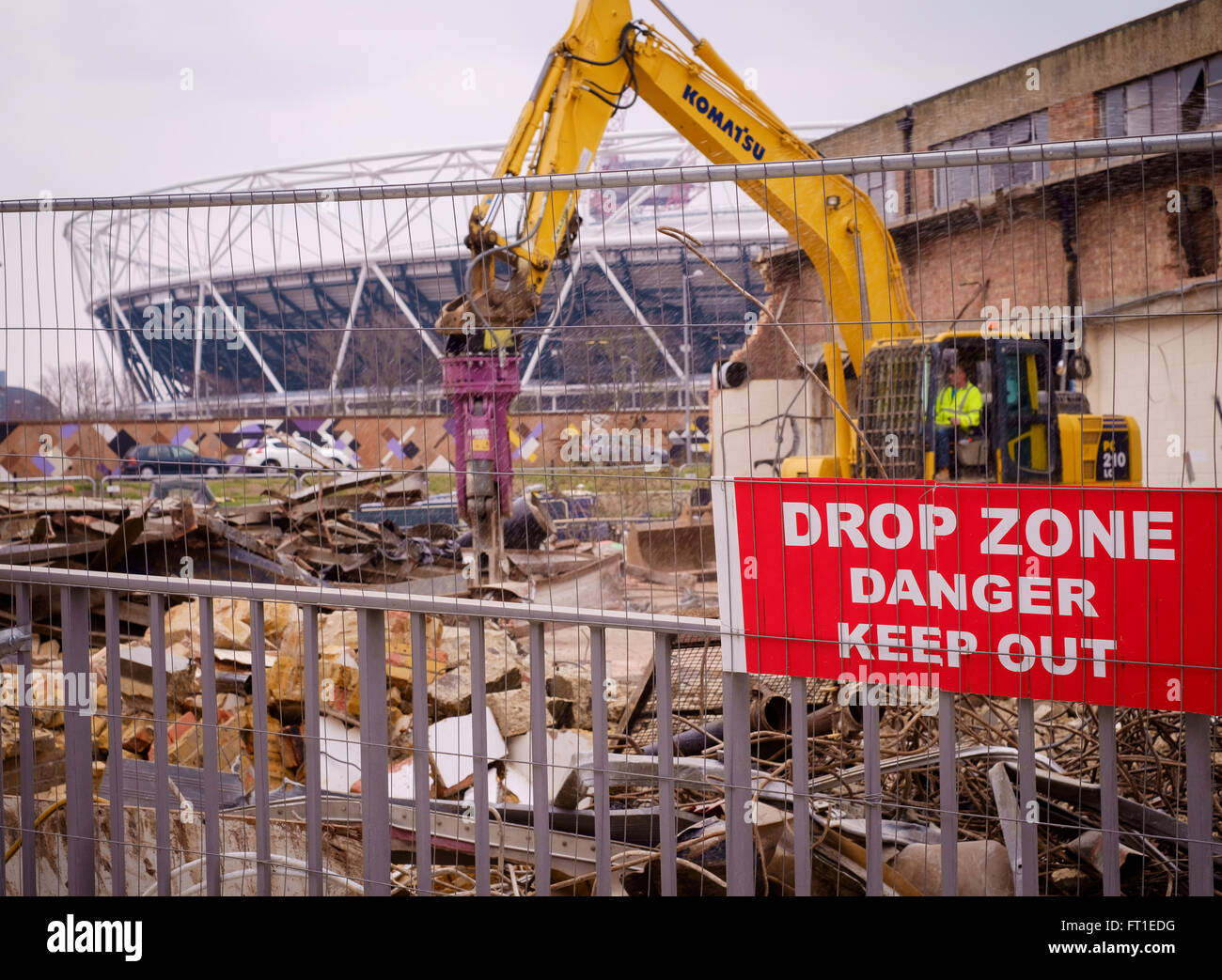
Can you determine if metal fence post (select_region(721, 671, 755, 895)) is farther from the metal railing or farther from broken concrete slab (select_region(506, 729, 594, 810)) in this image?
broken concrete slab (select_region(506, 729, 594, 810))

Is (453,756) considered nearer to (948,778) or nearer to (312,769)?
(312,769)

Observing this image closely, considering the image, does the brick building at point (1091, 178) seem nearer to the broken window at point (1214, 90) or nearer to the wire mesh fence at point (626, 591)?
the broken window at point (1214, 90)

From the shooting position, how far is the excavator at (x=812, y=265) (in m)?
4.03

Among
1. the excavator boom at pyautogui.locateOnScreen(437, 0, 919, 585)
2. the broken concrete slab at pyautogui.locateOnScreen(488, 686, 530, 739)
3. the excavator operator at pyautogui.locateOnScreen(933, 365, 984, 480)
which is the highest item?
the excavator boom at pyautogui.locateOnScreen(437, 0, 919, 585)

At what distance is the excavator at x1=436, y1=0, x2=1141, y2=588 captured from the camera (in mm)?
4031

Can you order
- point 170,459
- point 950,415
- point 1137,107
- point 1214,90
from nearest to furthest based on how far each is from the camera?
point 170,459 < point 950,415 < point 1214,90 < point 1137,107

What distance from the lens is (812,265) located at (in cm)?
506

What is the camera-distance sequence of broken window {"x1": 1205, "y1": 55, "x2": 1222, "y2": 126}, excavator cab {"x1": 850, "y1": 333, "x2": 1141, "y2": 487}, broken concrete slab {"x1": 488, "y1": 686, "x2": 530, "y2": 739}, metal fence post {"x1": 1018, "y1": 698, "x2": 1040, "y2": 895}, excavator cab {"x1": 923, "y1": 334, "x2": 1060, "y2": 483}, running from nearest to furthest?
metal fence post {"x1": 1018, "y1": 698, "x2": 1040, "y2": 895} → excavator cab {"x1": 850, "y1": 333, "x2": 1141, "y2": 487} → broken concrete slab {"x1": 488, "y1": 686, "x2": 530, "y2": 739} → excavator cab {"x1": 923, "y1": 334, "x2": 1060, "y2": 483} → broken window {"x1": 1205, "y1": 55, "x2": 1222, "y2": 126}

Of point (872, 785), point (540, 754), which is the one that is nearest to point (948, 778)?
point (872, 785)

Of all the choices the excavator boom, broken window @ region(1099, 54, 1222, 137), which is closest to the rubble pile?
the excavator boom

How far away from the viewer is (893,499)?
2475 millimetres
